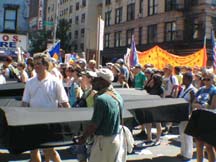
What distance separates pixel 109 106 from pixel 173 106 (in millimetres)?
3410

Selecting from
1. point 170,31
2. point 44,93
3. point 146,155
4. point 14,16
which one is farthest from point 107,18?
point 44,93

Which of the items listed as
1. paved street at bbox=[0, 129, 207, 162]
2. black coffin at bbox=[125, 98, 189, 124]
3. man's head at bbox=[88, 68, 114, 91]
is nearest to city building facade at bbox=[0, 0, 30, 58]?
paved street at bbox=[0, 129, 207, 162]

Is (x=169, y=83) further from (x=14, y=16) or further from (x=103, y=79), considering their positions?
(x=14, y=16)

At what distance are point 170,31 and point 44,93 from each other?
1362 inches

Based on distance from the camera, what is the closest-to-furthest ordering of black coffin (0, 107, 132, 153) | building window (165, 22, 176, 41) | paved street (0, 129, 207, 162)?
black coffin (0, 107, 132, 153)
paved street (0, 129, 207, 162)
building window (165, 22, 176, 41)

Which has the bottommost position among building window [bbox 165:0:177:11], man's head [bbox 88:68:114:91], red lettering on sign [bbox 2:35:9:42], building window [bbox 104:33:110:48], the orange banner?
man's head [bbox 88:68:114:91]

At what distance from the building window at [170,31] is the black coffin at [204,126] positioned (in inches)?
1272

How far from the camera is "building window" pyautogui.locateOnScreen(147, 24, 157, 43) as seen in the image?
42.0 metres

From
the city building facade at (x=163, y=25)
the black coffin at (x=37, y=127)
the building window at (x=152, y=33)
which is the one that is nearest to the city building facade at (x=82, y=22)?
the city building facade at (x=163, y=25)

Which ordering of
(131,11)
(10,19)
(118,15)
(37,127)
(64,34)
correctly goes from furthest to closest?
1. (64,34)
2. (118,15)
3. (131,11)
4. (10,19)
5. (37,127)

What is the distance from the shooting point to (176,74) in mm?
12156

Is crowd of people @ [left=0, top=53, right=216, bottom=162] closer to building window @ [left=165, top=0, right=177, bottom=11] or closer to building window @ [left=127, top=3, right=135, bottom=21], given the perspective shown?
building window @ [left=165, top=0, right=177, bottom=11]

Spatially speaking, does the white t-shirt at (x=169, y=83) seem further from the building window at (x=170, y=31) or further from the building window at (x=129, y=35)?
the building window at (x=129, y=35)

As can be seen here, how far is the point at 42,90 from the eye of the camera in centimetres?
629
